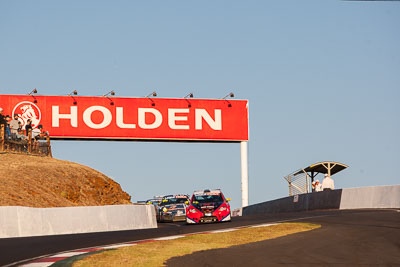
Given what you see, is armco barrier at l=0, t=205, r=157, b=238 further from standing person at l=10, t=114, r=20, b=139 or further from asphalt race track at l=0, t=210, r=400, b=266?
standing person at l=10, t=114, r=20, b=139

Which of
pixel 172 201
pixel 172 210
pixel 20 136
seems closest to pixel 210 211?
pixel 172 210

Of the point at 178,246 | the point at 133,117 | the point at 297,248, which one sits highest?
Result: the point at 133,117

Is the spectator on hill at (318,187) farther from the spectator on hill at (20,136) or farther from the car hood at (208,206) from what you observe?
the spectator on hill at (20,136)

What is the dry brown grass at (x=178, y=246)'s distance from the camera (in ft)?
42.2

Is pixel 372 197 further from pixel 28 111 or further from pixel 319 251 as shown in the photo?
pixel 28 111

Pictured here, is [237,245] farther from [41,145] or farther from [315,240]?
[41,145]

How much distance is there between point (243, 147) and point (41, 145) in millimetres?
16299

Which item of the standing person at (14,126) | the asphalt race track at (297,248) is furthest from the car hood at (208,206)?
the standing person at (14,126)

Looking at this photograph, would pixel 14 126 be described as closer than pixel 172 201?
No

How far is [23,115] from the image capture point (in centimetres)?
5256

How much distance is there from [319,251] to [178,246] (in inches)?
144

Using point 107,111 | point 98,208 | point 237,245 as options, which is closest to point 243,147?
point 107,111

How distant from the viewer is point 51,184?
43156mm

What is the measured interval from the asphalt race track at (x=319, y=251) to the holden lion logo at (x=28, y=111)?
37.9 metres
